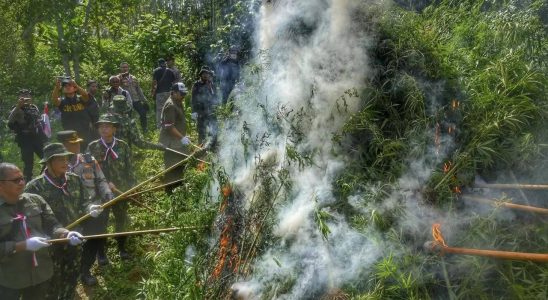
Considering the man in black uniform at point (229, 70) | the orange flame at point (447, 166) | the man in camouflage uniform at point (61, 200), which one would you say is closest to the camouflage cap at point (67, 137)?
the man in camouflage uniform at point (61, 200)

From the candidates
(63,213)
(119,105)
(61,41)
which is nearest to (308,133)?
(63,213)

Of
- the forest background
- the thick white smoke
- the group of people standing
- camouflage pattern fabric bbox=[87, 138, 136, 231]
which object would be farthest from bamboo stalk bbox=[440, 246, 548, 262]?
camouflage pattern fabric bbox=[87, 138, 136, 231]

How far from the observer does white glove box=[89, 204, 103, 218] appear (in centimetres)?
501

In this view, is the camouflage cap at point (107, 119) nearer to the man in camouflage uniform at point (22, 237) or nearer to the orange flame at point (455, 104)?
the man in camouflage uniform at point (22, 237)

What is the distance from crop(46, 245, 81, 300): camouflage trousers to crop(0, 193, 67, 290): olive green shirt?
0.33 m

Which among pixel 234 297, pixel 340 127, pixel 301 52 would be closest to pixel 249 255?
pixel 234 297

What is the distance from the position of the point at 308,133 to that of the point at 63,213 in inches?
108

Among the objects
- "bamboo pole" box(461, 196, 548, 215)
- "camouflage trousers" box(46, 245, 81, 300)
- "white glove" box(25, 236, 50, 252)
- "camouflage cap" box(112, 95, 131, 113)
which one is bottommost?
"camouflage trousers" box(46, 245, 81, 300)

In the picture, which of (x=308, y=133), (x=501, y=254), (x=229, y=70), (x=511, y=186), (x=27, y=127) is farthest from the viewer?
(x=229, y=70)

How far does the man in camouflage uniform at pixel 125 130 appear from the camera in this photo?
6.82 m

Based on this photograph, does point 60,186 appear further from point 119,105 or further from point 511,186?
point 511,186

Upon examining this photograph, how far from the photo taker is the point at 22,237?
4.20 m

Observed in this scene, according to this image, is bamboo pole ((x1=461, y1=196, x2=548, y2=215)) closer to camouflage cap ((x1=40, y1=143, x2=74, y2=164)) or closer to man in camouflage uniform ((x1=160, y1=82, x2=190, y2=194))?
camouflage cap ((x1=40, y1=143, x2=74, y2=164))

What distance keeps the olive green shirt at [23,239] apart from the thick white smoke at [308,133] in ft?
6.32
